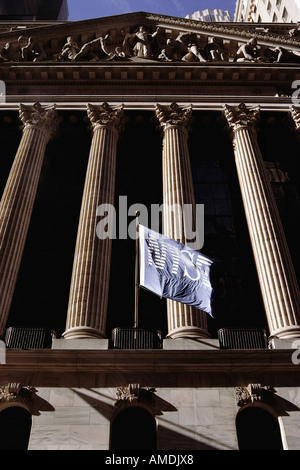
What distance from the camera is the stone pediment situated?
3055cm

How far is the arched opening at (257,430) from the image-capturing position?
49.4ft

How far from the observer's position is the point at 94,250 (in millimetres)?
19797

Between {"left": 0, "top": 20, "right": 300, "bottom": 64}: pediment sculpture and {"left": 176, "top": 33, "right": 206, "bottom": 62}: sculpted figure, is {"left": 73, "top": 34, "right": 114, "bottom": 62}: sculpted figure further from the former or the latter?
{"left": 176, "top": 33, "right": 206, "bottom": 62}: sculpted figure

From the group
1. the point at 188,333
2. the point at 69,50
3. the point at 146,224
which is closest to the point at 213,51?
the point at 69,50

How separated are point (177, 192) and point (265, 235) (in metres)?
4.72

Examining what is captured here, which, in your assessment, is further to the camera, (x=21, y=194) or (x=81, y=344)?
(x=21, y=194)

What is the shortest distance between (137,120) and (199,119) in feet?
12.5

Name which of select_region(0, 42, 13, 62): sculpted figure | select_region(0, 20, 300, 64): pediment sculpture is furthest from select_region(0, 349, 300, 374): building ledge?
select_region(0, 42, 13, 62): sculpted figure

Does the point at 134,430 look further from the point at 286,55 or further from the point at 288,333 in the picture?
the point at 286,55

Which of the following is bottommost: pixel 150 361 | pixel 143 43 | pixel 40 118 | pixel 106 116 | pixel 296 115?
pixel 150 361

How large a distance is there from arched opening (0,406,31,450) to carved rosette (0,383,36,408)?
66 centimetres

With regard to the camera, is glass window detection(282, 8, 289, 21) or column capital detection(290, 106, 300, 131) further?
glass window detection(282, 8, 289, 21)

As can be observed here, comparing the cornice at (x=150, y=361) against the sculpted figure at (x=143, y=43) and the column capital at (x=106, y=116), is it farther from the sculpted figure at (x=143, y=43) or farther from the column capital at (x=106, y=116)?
the sculpted figure at (x=143, y=43)

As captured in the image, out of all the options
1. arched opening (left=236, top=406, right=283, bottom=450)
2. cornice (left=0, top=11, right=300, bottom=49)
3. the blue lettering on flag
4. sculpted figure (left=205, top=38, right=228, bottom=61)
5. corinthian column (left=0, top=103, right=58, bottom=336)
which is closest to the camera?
arched opening (left=236, top=406, right=283, bottom=450)
